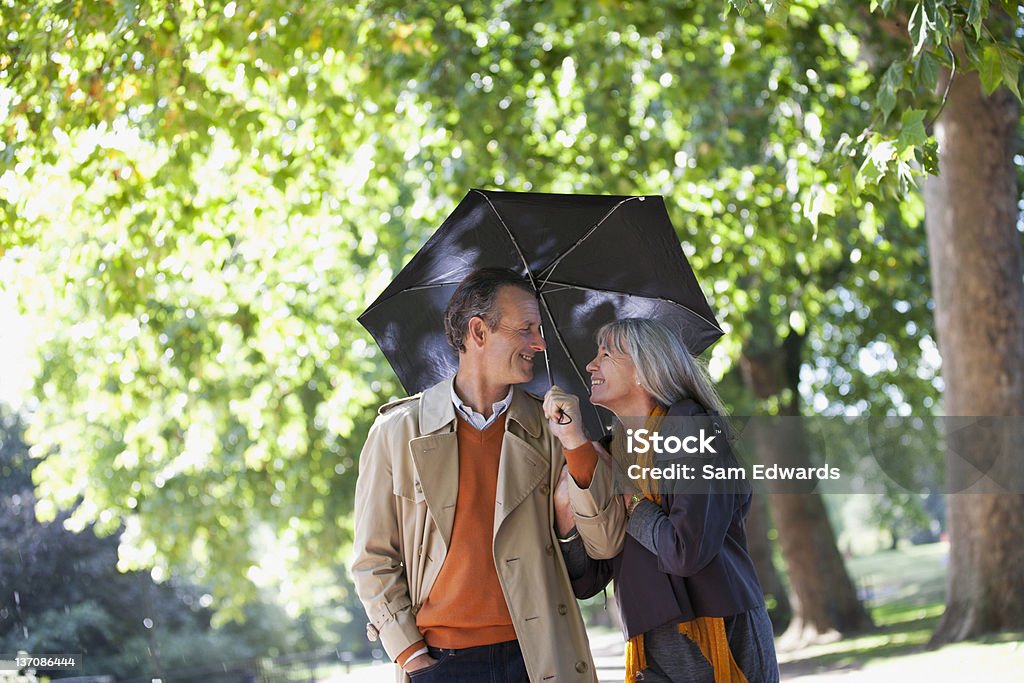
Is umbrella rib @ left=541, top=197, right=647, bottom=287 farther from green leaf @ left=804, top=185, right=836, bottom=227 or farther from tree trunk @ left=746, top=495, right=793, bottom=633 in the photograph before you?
tree trunk @ left=746, top=495, right=793, bottom=633

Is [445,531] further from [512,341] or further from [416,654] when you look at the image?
[512,341]

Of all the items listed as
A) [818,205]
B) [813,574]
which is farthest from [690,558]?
[813,574]

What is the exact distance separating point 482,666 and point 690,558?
767 millimetres

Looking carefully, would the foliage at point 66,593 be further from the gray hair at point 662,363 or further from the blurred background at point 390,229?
the gray hair at point 662,363

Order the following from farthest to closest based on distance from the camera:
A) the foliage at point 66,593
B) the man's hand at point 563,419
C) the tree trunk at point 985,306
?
the foliage at point 66,593 < the tree trunk at point 985,306 < the man's hand at point 563,419

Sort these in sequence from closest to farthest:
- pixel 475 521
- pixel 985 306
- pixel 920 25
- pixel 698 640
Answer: pixel 698 640
pixel 475 521
pixel 920 25
pixel 985 306

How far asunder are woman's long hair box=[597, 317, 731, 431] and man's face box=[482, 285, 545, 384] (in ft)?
0.89

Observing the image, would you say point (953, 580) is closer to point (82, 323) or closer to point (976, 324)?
point (976, 324)

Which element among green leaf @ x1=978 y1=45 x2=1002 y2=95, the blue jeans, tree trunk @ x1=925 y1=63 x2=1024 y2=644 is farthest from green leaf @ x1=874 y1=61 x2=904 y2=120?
tree trunk @ x1=925 y1=63 x2=1024 y2=644

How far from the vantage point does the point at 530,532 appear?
3.67m

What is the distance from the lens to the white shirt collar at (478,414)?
3.86 m

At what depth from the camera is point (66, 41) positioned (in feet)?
19.4

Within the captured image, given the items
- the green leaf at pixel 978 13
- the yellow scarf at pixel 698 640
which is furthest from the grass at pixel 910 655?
the green leaf at pixel 978 13

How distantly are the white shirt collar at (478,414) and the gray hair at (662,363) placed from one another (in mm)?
421
